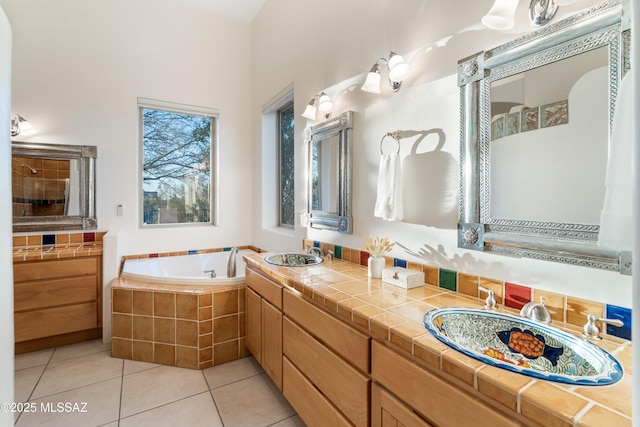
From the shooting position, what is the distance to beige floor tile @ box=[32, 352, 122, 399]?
2.06 m

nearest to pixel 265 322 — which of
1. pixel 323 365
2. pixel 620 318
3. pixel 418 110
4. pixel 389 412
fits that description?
pixel 323 365

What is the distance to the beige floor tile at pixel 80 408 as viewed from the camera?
5.69 feet

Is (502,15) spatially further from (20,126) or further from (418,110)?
(20,126)

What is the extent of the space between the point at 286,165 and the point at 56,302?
243 centimetres

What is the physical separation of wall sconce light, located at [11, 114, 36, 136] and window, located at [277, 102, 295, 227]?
231cm

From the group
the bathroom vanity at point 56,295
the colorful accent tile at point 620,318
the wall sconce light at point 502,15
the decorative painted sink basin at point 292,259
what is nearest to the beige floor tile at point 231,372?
the decorative painted sink basin at point 292,259

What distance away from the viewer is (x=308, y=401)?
149 cm

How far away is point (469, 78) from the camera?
4.19ft

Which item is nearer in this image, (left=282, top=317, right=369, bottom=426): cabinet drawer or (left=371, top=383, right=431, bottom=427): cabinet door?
(left=371, top=383, right=431, bottom=427): cabinet door

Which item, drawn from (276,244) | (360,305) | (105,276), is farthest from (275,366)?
(105,276)

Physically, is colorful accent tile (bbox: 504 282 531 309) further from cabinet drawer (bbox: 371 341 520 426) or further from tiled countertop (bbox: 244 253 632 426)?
cabinet drawer (bbox: 371 341 520 426)

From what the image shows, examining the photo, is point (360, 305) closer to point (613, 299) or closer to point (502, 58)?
point (613, 299)

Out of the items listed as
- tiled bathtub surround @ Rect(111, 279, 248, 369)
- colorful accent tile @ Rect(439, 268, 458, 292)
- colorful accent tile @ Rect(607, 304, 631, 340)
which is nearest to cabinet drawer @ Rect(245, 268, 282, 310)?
tiled bathtub surround @ Rect(111, 279, 248, 369)

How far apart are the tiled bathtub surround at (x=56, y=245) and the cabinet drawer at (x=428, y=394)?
2792 millimetres
